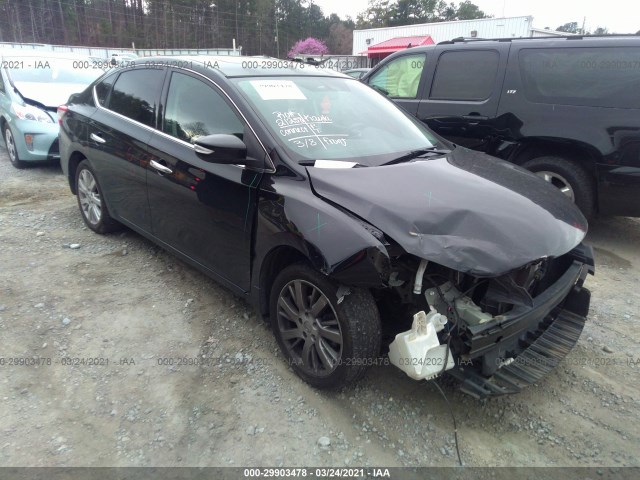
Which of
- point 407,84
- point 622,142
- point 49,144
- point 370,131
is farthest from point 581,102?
point 49,144

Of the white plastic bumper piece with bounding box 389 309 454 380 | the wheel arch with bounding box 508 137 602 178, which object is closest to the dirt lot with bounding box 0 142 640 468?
the white plastic bumper piece with bounding box 389 309 454 380

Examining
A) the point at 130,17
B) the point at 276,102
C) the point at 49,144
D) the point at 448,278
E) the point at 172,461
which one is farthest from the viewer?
the point at 130,17

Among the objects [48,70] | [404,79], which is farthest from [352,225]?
[48,70]

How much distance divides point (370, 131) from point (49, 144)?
5575 mm

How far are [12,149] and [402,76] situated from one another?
5.98 m

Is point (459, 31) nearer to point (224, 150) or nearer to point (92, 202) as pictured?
point (92, 202)

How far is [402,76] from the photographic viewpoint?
596cm

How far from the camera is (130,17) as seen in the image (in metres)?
39.7

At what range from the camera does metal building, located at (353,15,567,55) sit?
910 inches

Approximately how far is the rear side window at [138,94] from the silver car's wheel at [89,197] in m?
0.79

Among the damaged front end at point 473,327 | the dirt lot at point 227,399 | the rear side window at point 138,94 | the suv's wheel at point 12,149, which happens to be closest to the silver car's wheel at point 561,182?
the dirt lot at point 227,399

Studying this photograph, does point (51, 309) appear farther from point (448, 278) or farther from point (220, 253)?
point (448, 278)

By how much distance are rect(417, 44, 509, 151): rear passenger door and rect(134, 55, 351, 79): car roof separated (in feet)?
6.96

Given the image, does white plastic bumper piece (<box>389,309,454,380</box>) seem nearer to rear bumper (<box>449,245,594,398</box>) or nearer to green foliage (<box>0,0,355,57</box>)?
rear bumper (<box>449,245,594,398</box>)
